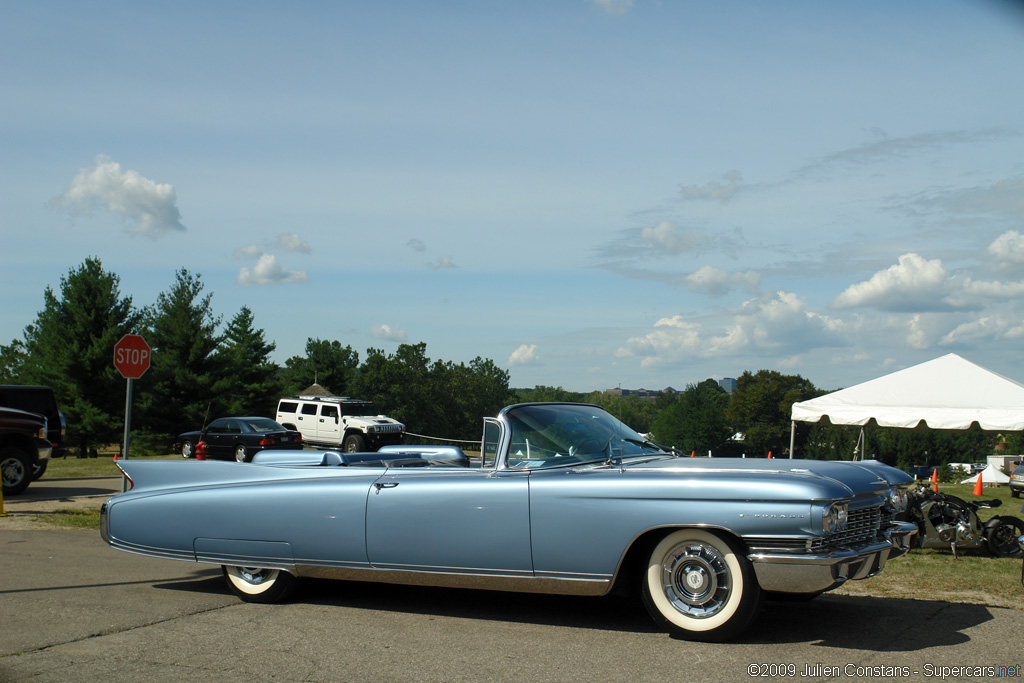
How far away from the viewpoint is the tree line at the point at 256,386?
3856 centimetres

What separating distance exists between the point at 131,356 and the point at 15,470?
13.4ft

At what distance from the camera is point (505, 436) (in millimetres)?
5211

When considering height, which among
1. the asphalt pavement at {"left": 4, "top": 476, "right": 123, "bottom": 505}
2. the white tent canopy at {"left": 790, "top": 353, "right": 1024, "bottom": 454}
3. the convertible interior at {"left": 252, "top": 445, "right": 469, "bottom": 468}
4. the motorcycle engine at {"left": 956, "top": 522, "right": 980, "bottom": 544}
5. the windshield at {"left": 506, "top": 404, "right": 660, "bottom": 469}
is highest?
the white tent canopy at {"left": 790, "top": 353, "right": 1024, "bottom": 454}

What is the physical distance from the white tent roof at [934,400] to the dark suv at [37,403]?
1340cm

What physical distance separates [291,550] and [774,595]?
3.18 meters

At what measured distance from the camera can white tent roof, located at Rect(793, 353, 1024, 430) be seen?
11.3 metres

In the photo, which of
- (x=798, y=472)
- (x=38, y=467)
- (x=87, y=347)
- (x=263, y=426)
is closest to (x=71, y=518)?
(x=38, y=467)

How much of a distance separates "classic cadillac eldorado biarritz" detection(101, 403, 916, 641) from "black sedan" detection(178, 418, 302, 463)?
1880cm

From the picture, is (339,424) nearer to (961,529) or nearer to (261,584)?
(961,529)

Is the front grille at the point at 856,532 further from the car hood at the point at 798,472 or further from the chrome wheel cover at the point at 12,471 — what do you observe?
the chrome wheel cover at the point at 12,471

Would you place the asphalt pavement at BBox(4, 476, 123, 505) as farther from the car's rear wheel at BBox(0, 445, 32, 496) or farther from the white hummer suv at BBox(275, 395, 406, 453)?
the white hummer suv at BBox(275, 395, 406, 453)

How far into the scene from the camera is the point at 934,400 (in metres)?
11.9

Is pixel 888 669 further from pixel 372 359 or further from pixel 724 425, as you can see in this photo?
pixel 724 425

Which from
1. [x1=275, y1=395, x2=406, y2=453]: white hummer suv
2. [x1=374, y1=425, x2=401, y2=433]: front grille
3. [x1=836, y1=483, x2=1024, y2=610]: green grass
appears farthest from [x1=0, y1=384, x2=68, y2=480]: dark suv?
[x1=836, y1=483, x2=1024, y2=610]: green grass
